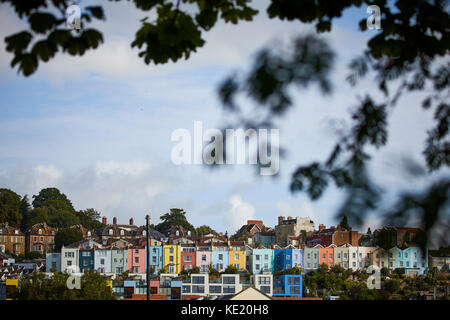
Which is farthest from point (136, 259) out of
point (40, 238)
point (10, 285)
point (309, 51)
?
point (309, 51)

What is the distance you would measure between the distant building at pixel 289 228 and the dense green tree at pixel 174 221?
6873 millimetres

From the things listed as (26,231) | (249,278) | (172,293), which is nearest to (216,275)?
(249,278)

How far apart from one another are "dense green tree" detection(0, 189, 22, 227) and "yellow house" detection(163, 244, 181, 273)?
38.2 feet

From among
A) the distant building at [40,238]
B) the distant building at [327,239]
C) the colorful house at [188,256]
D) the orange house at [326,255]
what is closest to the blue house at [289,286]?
the orange house at [326,255]

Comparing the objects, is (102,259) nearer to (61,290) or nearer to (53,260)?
(53,260)

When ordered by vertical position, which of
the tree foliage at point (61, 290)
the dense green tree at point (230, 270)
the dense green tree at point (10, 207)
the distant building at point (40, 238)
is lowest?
the dense green tree at point (230, 270)

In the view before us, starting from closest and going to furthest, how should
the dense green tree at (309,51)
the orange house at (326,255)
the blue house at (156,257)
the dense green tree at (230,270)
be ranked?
1. the dense green tree at (309,51)
2. the dense green tree at (230,270)
3. the orange house at (326,255)
4. the blue house at (156,257)

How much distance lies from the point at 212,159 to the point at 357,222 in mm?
479

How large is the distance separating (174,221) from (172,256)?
905cm

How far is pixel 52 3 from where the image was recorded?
1672 mm

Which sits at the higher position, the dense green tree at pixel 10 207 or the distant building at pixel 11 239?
the dense green tree at pixel 10 207

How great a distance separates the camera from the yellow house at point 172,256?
37.2 metres

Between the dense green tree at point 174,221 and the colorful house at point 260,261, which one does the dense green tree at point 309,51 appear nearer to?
the colorful house at point 260,261

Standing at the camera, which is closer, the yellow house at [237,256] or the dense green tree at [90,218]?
the yellow house at [237,256]
